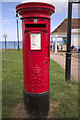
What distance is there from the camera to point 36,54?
254 centimetres

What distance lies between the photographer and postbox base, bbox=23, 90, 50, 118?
8.73 feet

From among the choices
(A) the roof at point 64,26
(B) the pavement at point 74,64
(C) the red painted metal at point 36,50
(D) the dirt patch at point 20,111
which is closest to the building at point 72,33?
(A) the roof at point 64,26

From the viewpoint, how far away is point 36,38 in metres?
2.49

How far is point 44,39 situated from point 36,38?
6.2 inches

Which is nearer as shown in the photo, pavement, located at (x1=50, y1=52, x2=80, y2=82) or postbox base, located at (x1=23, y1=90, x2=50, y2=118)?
postbox base, located at (x1=23, y1=90, x2=50, y2=118)

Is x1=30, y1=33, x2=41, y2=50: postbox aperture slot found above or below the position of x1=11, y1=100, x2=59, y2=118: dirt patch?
above

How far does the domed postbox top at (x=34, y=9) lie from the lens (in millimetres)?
2341

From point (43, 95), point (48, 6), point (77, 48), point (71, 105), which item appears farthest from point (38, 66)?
point (77, 48)

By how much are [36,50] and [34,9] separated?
716mm

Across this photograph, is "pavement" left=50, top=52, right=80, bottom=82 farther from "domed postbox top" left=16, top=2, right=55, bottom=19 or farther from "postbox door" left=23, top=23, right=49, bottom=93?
"domed postbox top" left=16, top=2, right=55, bottom=19

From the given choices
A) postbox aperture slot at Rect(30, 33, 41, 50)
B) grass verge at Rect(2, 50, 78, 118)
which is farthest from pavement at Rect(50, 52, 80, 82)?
postbox aperture slot at Rect(30, 33, 41, 50)

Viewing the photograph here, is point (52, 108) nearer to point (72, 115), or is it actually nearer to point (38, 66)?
point (72, 115)

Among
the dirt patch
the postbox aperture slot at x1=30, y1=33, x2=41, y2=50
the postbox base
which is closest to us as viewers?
the postbox aperture slot at x1=30, y1=33, x2=41, y2=50

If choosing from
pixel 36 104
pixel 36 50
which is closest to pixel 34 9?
pixel 36 50
